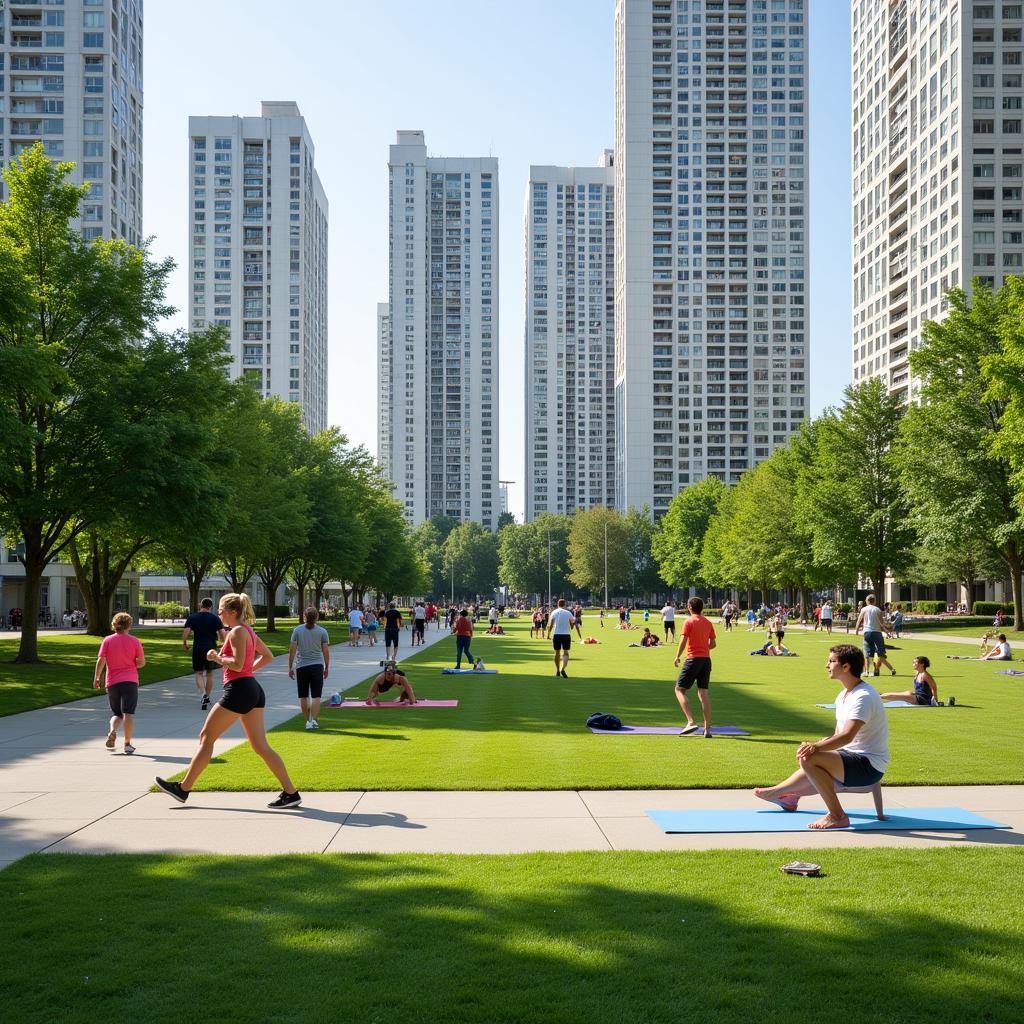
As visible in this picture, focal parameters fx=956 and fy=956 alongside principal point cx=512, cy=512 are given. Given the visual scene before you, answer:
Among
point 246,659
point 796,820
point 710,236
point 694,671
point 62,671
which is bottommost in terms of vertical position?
point 62,671

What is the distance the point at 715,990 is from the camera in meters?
4.76

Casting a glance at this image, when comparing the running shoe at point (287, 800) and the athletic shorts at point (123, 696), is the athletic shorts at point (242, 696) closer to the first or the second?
the running shoe at point (287, 800)

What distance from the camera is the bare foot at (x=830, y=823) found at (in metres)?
8.40

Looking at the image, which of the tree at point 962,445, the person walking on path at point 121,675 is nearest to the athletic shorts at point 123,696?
the person walking on path at point 121,675

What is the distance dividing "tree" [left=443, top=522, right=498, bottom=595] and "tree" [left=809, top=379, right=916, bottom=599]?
357 feet

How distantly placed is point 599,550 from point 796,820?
4701 inches

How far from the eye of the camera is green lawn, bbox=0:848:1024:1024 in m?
4.62

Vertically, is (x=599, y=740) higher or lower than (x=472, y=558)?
lower

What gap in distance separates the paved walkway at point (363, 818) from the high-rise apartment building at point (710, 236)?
14648cm

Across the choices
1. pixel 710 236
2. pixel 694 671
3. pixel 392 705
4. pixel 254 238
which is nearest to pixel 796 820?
pixel 694 671

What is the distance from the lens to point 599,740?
1391 centimetres

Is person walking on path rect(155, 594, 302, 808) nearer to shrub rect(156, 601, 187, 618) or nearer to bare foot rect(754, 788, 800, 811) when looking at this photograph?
bare foot rect(754, 788, 800, 811)

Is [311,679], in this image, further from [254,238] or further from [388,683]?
[254,238]

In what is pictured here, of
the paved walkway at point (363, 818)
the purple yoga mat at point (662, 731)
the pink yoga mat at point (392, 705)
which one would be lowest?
the pink yoga mat at point (392, 705)
